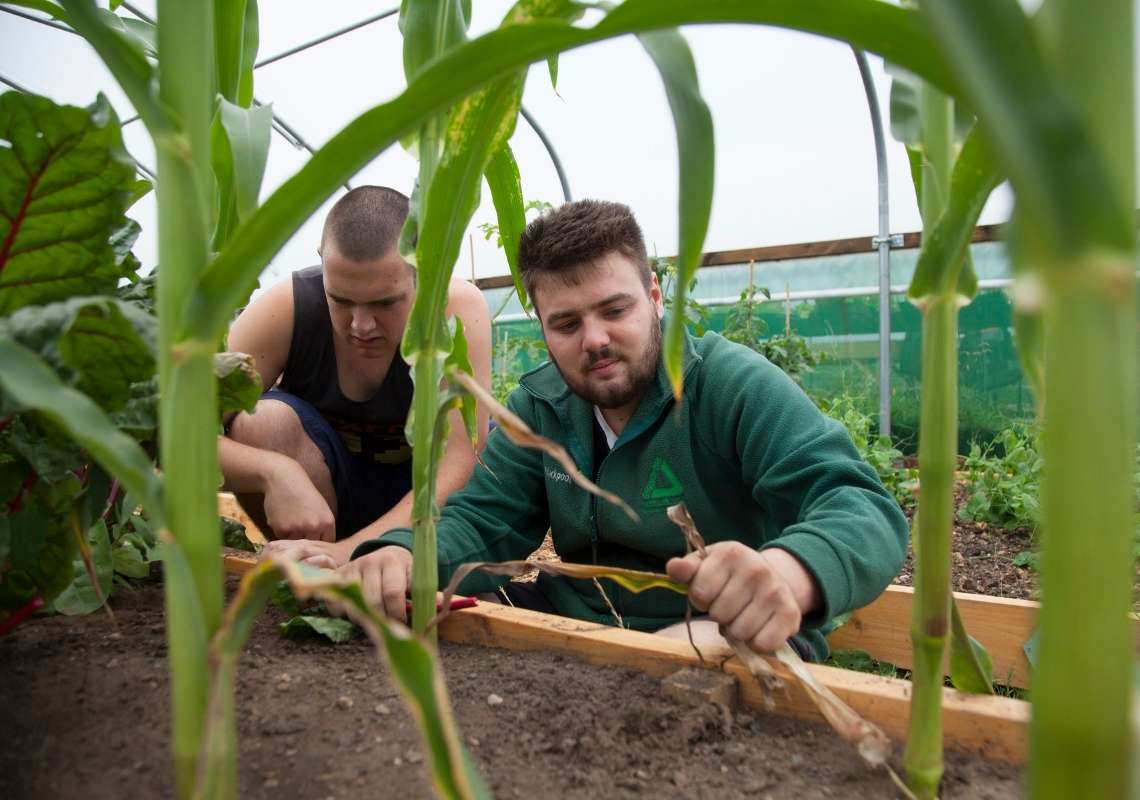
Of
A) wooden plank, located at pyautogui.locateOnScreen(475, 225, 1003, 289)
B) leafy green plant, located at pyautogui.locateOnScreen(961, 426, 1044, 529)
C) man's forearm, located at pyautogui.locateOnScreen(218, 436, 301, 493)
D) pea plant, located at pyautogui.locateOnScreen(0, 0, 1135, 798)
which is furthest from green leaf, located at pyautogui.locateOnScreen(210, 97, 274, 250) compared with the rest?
wooden plank, located at pyautogui.locateOnScreen(475, 225, 1003, 289)

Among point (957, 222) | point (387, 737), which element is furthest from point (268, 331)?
point (957, 222)

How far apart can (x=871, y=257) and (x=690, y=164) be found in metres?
4.49

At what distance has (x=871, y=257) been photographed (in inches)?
177

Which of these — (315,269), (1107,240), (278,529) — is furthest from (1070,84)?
(315,269)

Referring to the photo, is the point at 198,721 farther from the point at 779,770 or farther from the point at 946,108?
the point at 946,108

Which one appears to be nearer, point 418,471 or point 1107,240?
point 1107,240

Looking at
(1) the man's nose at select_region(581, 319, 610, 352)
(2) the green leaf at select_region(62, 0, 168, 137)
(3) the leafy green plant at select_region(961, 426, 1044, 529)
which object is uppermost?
(2) the green leaf at select_region(62, 0, 168, 137)

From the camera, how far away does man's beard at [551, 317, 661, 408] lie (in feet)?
4.05

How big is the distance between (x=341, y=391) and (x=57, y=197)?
4.24 ft

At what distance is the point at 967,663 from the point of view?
583 mm

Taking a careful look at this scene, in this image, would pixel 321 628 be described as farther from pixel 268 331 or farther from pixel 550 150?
pixel 550 150

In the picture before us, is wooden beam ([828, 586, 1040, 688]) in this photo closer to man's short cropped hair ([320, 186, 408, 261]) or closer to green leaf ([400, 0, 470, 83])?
green leaf ([400, 0, 470, 83])

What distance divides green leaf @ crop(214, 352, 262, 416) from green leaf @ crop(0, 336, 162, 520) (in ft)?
0.73

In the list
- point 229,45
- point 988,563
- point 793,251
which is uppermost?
point 793,251
